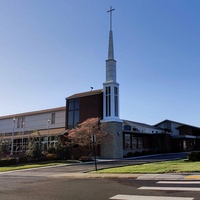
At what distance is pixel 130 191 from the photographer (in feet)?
31.0

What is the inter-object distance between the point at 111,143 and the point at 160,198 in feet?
95.0

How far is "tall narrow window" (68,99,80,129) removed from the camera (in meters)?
41.5

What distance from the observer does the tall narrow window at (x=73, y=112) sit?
41500mm

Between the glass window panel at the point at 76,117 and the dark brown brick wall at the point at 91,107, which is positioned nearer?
the dark brown brick wall at the point at 91,107

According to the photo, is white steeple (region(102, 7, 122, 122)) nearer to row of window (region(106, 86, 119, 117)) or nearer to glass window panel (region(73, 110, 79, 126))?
row of window (region(106, 86, 119, 117))

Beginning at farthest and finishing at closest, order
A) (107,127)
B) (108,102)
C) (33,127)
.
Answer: (33,127) → (108,102) → (107,127)

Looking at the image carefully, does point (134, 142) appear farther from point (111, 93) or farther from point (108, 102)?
point (111, 93)

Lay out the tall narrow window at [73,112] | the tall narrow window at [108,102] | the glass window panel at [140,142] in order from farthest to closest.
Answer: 1. the glass window panel at [140,142]
2. the tall narrow window at [73,112]
3. the tall narrow window at [108,102]

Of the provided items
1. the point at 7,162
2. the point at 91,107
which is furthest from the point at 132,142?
the point at 7,162

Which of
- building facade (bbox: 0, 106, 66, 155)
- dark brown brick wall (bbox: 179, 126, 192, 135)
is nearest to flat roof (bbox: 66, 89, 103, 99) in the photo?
building facade (bbox: 0, 106, 66, 155)

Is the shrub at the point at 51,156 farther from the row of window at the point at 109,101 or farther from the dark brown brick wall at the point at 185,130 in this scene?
the dark brown brick wall at the point at 185,130

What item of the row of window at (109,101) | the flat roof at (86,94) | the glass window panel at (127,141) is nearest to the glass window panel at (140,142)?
the glass window panel at (127,141)

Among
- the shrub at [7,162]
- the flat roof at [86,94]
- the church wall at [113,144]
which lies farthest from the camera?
the flat roof at [86,94]

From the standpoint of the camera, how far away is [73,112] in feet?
138
